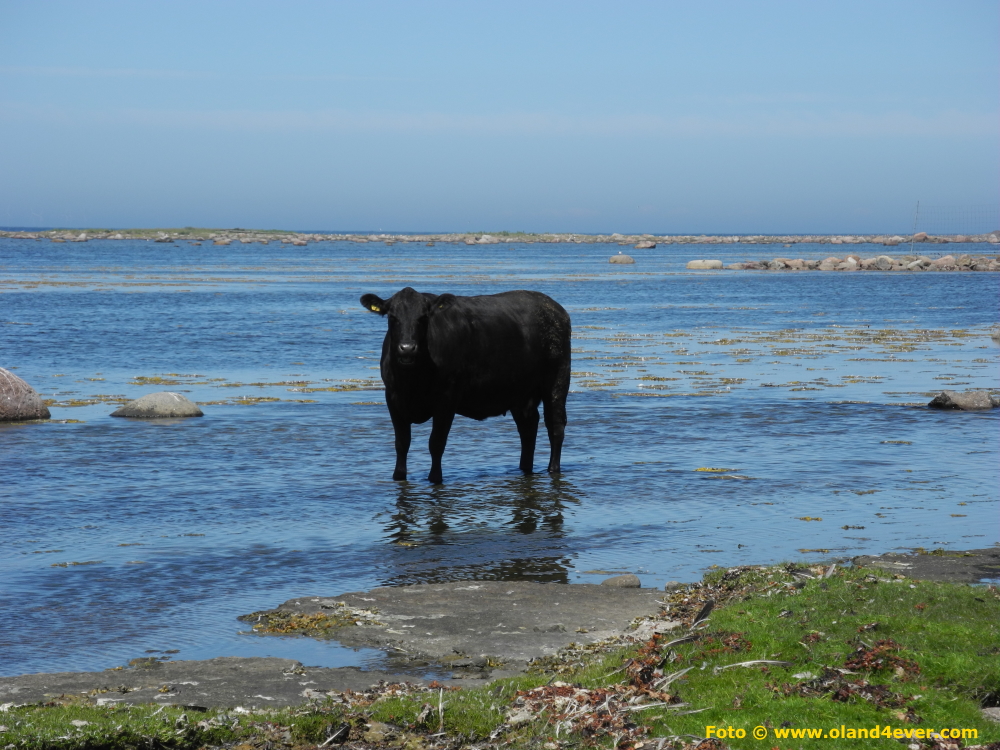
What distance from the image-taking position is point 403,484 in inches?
574

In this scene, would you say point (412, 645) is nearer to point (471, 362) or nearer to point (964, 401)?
point (471, 362)

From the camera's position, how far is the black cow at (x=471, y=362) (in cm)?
1430

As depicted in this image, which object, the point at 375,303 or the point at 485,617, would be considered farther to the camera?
the point at 375,303

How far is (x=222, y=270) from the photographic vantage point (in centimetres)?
9481

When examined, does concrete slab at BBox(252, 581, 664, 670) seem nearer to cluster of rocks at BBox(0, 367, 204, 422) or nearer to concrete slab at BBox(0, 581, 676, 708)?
concrete slab at BBox(0, 581, 676, 708)

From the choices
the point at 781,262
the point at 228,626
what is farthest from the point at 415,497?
the point at 781,262

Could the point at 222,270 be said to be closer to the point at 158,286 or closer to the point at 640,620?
the point at 158,286

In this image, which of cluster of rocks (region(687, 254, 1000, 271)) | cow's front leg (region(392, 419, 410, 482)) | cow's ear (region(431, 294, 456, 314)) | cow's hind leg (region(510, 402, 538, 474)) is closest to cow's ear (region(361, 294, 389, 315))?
cow's ear (region(431, 294, 456, 314))

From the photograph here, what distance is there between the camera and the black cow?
1430 cm

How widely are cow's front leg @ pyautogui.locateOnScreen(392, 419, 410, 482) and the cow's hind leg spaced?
1753 millimetres

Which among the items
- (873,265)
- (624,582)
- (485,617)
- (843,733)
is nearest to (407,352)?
(624,582)

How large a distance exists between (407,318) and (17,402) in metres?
9.34

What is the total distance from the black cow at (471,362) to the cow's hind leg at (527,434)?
0.6 inches

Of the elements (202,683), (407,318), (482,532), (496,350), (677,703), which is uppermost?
(407,318)
